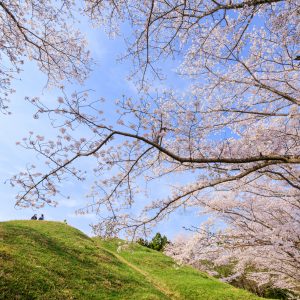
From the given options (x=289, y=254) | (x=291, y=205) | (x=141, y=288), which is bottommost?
(x=141, y=288)

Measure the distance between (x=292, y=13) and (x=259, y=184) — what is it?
501cm

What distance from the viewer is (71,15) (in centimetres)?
945

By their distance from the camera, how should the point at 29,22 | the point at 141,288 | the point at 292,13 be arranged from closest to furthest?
the point at 292,13 < the point at 29,22 < the point at 141,288

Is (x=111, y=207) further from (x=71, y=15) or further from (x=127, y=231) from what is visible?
(x=71, y=15)

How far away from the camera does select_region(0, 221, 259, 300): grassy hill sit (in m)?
10.3

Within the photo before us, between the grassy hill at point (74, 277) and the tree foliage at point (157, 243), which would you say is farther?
the tree foliage at point (157, 243)

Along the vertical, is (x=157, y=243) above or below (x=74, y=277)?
above

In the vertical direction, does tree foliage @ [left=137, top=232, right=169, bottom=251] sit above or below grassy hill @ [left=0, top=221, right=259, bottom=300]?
above

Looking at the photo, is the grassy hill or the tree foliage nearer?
the grassy hill

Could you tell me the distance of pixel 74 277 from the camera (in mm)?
12734

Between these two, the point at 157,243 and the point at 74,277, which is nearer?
the point at 74,277

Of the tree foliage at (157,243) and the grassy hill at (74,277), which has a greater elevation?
the tree foliage at (157,243)

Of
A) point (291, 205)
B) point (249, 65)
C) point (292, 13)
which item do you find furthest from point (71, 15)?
point (291, 205)

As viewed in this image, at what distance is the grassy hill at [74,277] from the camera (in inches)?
404
